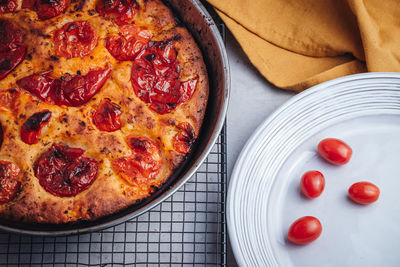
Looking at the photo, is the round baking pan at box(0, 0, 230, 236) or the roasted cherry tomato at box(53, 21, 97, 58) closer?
the round baking pan at box(0, 0, 230, 236)

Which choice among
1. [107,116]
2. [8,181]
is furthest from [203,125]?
[8,181]

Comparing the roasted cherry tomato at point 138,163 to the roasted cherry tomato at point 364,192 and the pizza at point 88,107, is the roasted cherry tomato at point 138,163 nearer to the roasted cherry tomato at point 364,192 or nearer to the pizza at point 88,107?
the pizza at point 88,107

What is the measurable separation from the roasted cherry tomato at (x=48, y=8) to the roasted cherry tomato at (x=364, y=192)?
7.38ft

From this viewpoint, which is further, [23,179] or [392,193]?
[392,193]

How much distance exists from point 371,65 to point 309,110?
0.57m

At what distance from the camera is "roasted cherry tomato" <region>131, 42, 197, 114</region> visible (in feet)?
7.57

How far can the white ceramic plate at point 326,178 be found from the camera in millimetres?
2498

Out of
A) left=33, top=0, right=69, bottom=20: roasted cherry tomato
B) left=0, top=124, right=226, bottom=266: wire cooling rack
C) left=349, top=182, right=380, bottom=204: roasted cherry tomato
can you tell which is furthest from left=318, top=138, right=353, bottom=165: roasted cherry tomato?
left=33, top=0, right=69, bottom=20: roasted cherry tomato

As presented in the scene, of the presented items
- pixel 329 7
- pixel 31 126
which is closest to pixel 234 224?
pixel 31 126

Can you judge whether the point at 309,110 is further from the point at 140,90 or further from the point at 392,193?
the point at 140,90

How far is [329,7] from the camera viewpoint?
279cm

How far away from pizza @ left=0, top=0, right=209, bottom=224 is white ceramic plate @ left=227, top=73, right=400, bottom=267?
57 cm

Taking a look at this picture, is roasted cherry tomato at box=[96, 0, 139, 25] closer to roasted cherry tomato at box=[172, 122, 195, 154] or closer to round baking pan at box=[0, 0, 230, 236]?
round baking pan at box=[0, 0, 230, 236]

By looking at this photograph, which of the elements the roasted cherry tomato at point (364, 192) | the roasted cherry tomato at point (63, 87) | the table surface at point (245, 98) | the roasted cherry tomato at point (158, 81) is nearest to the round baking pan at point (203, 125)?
the roasted cherry tomato at point (158, 81)
